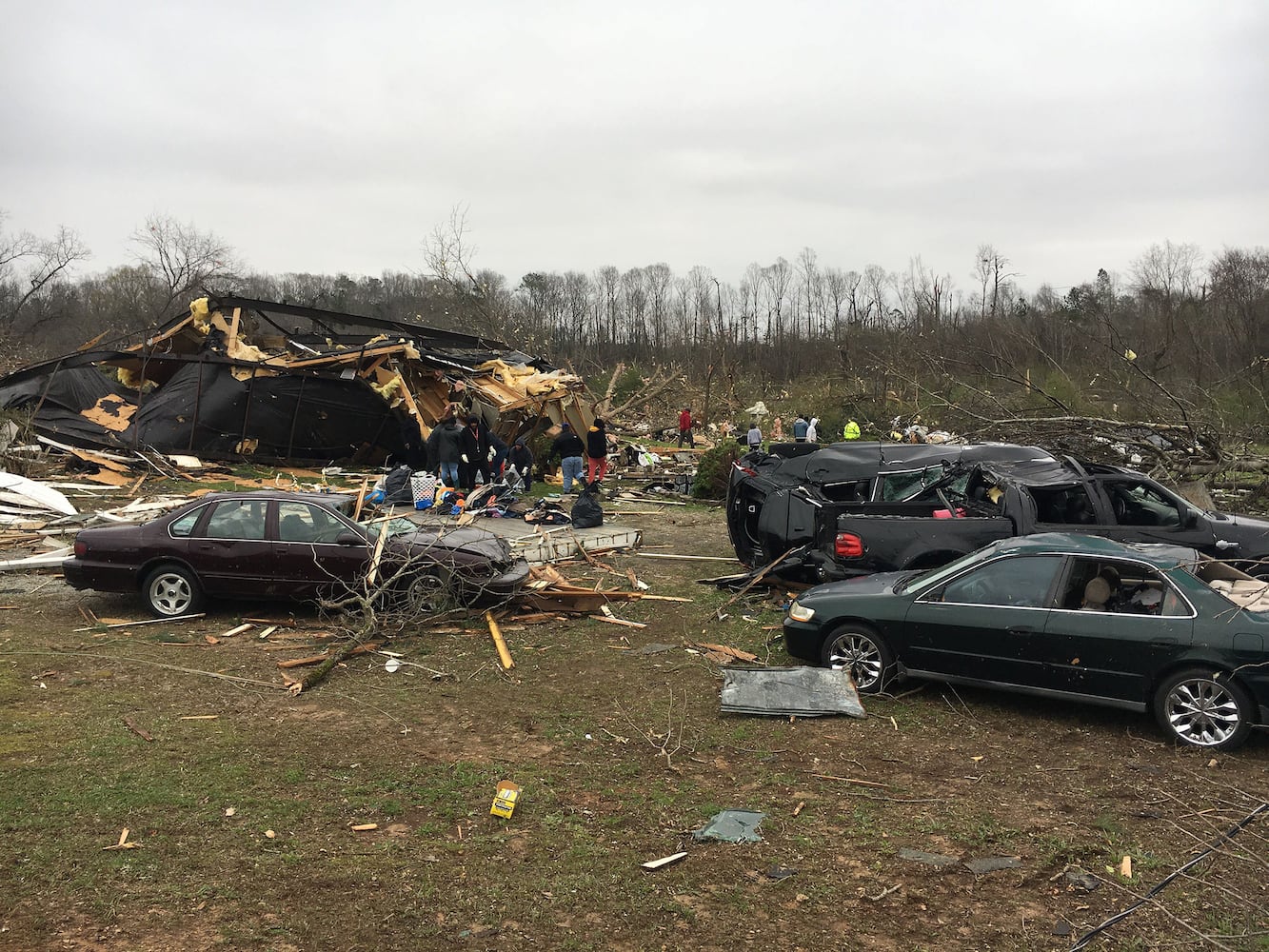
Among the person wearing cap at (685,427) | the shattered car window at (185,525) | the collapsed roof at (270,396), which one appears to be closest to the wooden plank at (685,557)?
the shattered car window at (185,525)

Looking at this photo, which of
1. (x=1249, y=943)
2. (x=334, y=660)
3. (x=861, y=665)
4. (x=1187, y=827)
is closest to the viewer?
(x=1249, y=943)

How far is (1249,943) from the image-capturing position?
3844mm

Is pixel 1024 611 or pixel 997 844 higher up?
pixel 1024 611

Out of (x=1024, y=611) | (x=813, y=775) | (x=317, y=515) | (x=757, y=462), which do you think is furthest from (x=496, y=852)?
(x=757, y=462)

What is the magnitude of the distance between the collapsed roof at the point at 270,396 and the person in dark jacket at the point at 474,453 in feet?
8.79

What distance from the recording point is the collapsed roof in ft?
68.4

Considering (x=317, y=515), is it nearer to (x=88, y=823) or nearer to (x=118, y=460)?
(x=88, y=823)

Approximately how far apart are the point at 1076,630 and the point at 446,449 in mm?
11797

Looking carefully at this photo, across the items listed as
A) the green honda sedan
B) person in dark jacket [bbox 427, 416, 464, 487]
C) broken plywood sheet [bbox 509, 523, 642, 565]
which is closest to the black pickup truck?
the green honda sedan

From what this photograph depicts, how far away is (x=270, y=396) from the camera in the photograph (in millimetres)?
21047

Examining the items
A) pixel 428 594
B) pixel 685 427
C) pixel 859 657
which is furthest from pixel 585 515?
pixel 685 427

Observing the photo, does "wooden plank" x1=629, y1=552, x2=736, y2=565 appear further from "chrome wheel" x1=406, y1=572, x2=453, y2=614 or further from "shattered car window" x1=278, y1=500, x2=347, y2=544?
"shattered car window" x1=278, y1=500, x2=347, y2=544

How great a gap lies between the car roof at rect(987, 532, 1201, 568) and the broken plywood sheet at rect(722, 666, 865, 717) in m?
1.64

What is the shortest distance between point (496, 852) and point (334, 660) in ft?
12.2
